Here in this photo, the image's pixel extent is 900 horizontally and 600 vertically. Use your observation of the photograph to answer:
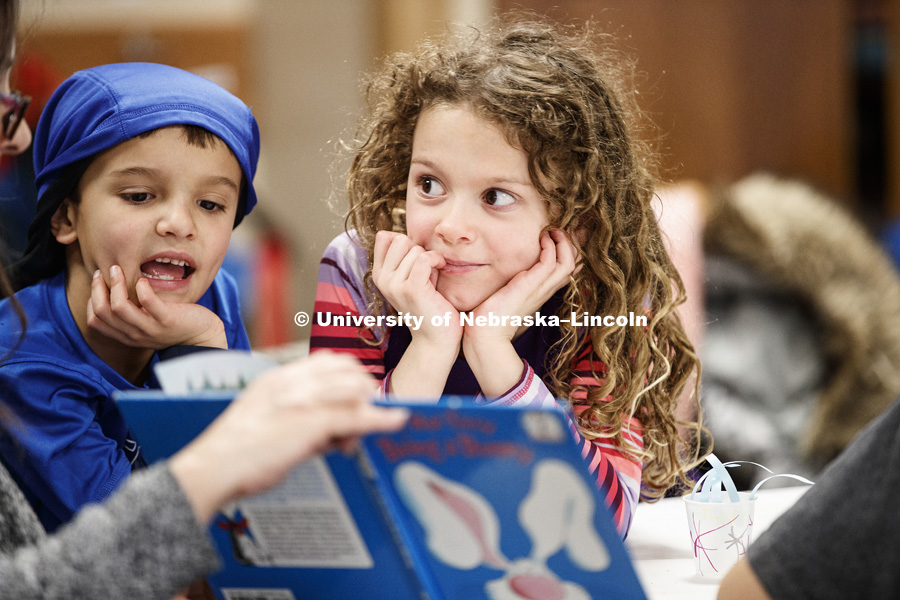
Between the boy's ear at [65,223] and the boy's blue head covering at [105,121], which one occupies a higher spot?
the boy's blue head covering at [105,121]

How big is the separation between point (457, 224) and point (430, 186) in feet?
0.19

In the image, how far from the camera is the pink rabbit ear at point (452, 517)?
0.64 metres

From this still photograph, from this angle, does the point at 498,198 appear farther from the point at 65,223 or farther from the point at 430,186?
the point at 65,223

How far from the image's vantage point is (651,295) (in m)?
0.98

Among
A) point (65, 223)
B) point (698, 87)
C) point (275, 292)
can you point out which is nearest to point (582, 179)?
point (65, 223)

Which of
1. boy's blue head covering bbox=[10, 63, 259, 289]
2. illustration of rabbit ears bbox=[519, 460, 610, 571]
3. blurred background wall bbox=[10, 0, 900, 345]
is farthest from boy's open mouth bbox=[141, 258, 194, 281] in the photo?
blurred background wall bbox=[10, 0, 900, 345]

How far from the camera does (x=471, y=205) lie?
0.89 m

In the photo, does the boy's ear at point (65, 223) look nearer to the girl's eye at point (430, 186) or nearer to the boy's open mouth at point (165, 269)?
the boy's open mouth at point (165, 269)

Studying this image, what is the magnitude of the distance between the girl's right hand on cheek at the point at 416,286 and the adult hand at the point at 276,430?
276 mm

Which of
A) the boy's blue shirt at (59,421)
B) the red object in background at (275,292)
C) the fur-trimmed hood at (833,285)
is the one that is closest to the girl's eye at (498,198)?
the boy's blue shirt at (59,421)

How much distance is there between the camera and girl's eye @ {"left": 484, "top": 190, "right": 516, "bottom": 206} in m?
0.89

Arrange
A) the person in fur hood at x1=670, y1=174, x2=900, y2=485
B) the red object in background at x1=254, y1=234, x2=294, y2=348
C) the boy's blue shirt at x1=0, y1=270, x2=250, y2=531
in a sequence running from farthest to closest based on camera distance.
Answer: the red object in background at x1=254, y1=234, x2=294, y2=348, the person in fur hood at x1=670, y1=174, x2=900, y2=485, the boy's blue shirt at x1=0, y1=270, x2=250, y2=531

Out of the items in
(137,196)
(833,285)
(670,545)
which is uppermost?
(137,196)

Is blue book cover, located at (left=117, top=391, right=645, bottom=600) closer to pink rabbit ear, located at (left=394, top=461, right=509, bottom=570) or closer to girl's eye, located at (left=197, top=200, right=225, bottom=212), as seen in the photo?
pink rabbit ear, located at (left=394, top=461, right=509, bottom=570)
